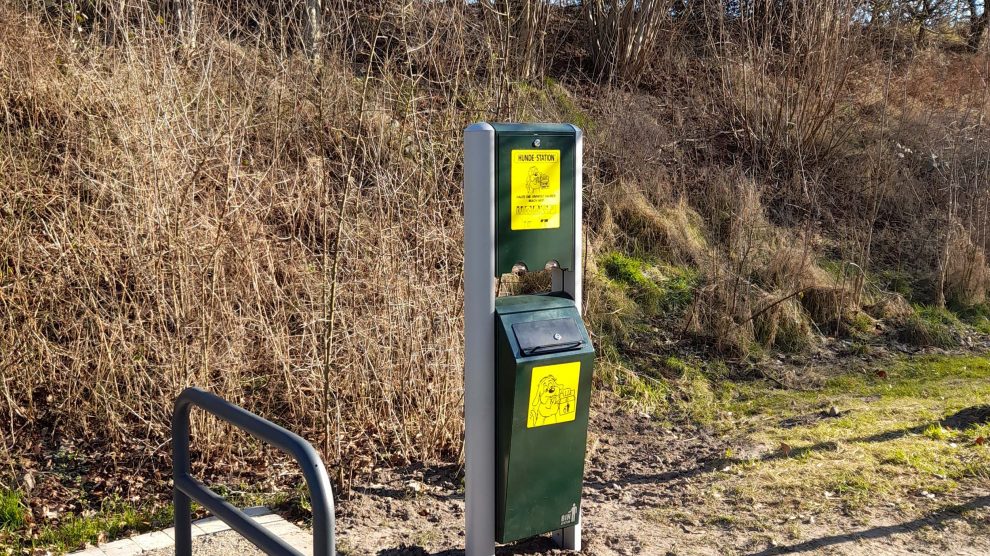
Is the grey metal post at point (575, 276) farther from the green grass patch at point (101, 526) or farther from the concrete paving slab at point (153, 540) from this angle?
the green grass patch at point (101, 526)

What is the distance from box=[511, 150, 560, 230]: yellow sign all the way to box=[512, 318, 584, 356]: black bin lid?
41 cm

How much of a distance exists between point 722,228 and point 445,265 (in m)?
5.57

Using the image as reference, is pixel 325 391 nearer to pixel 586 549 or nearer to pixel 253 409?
pixel 253 409

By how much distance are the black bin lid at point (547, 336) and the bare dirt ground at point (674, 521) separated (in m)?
1.06

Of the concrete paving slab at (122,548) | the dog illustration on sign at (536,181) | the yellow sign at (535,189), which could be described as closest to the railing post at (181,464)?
the concrete paving slab at (122,548)

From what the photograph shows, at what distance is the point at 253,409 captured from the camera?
559cm

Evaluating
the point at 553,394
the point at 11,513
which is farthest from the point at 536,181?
→ the point at 11,513

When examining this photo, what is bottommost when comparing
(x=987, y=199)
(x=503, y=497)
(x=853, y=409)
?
(x=853, y=409)

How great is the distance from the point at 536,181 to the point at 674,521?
2048mm

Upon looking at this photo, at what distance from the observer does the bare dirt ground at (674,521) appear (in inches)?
172

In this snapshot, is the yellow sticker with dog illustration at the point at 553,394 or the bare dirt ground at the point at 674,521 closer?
the yellow sticker with dog illustration at the point at 553,394

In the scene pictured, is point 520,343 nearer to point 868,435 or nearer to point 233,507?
point 233,507

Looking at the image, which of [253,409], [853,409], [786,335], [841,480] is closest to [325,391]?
[253,409]

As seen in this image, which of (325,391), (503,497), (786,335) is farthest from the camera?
(786,335)
